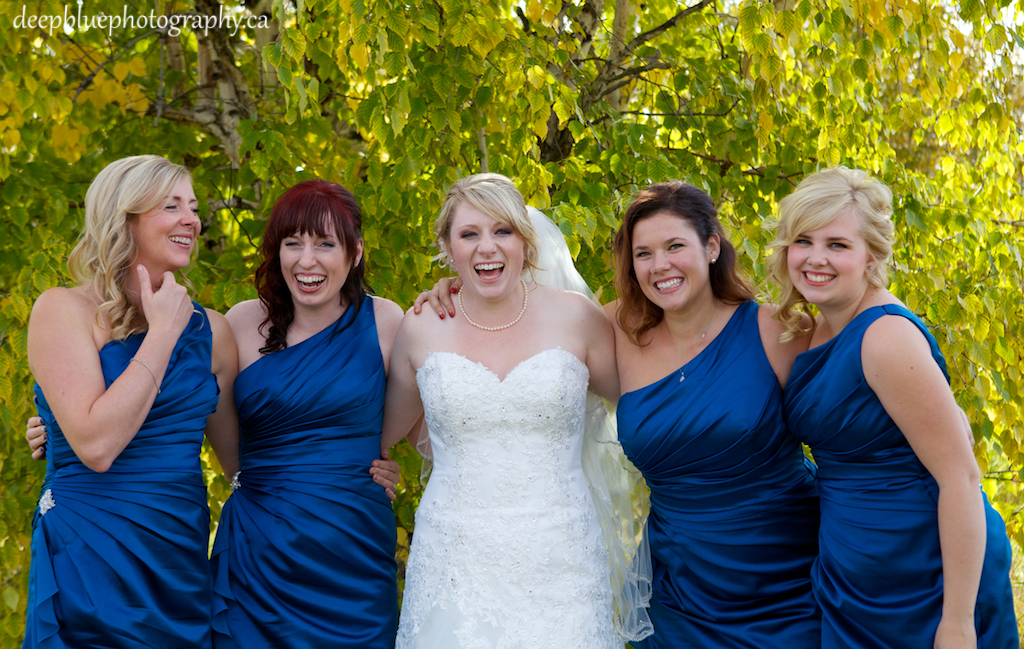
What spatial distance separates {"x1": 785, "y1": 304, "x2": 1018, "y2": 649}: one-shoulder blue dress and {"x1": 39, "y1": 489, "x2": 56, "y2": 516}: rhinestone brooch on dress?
2.26m

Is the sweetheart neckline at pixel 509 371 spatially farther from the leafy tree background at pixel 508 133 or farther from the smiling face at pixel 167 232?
the smiling face at pixel 167 232

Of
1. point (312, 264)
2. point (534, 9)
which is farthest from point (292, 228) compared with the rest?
point (534, 9)

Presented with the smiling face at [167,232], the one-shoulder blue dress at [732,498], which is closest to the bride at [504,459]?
the one-shoulder blue dress at [732,498]

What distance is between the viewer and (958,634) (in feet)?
7.23

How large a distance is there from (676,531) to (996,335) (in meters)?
1.80

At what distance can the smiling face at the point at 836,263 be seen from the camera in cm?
237

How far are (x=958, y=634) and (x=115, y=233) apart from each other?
263cm

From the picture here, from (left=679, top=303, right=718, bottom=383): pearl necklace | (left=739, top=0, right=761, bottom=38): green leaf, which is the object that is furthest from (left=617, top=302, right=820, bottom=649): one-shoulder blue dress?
(left=739, top=0, right=761, bottom=38): green leaf

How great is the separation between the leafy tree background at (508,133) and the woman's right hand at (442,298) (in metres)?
0.43

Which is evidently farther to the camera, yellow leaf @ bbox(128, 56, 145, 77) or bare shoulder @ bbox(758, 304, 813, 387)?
yellow leaf @ bbox(128, 56, 145, 77)

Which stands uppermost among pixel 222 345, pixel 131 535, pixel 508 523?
pixel 222 345

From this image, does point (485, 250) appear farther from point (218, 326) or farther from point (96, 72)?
point (96, 72)

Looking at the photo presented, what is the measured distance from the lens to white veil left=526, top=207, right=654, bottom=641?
2.83m

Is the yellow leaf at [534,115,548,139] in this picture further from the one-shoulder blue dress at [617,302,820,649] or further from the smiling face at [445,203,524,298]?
the one-shoulder blue dress at [617,302,820,649]
